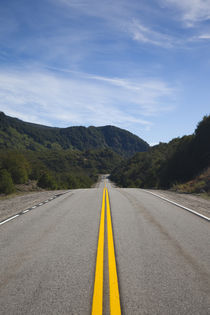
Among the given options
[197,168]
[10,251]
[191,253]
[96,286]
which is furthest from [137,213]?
[197,168]

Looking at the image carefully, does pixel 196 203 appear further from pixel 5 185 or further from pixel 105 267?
pixel 5 185

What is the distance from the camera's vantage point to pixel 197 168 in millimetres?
31844

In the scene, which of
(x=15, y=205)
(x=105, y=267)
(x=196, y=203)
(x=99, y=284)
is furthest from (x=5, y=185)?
(x=99, y=284)

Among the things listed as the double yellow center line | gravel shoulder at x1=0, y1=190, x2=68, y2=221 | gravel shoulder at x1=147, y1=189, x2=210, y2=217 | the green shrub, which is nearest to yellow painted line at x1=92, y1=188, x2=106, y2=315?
the double yellow center line

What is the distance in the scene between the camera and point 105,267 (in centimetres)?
478

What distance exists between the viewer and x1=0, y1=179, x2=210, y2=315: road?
3.48 meters

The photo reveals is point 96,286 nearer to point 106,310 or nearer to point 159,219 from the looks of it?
point 106,310

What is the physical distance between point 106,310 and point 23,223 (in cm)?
596

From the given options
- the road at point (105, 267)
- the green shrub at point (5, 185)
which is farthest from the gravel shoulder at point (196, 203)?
the green shrub at point (5, 185)

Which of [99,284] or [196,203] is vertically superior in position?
[196,203]

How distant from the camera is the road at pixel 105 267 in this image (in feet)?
11.4

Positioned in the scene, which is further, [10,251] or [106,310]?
[10,251]

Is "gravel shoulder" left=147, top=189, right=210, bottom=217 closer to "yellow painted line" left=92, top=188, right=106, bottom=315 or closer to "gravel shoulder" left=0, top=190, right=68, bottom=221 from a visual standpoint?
"yellow painted line" left=92, top=188, right=106, bottom=315

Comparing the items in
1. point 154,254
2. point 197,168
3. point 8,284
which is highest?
point 197,168
